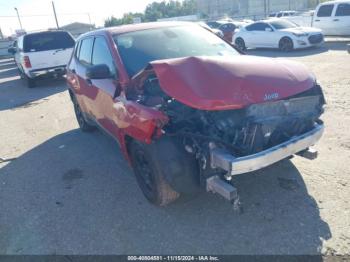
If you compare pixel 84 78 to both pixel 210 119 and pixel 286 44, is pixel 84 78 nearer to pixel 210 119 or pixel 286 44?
pixel 210 119

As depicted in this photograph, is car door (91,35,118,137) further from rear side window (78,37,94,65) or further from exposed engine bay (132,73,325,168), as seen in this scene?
exposed engine bay (132,73,325,168)

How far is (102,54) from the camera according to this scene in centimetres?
455

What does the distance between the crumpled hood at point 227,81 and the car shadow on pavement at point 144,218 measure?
1203mm

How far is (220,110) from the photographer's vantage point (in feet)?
10.1

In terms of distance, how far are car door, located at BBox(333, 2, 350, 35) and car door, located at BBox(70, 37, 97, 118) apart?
14219 millimetres

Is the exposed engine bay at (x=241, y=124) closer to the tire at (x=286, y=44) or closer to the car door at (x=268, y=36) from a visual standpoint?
the tire at (x=286, y=44)

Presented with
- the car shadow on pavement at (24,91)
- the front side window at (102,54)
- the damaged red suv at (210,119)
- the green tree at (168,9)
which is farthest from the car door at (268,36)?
the green tree at (168,9)

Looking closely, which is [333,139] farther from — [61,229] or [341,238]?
[61,229]

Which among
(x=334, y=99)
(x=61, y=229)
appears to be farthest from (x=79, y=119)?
(x=334, y=99)

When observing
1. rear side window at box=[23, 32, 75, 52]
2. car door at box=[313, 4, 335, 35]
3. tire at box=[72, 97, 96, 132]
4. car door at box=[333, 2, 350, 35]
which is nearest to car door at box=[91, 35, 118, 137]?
tire at box=[72, 97, 96, 132]

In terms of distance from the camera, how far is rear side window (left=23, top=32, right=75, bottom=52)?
12.5 meters

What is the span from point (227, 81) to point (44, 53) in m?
10.9

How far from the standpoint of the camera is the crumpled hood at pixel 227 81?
9.66ft

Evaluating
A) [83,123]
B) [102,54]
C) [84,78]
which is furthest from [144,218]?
[83,123]
